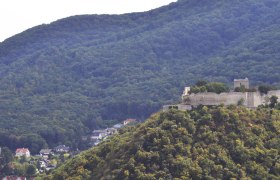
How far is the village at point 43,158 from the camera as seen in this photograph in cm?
9638

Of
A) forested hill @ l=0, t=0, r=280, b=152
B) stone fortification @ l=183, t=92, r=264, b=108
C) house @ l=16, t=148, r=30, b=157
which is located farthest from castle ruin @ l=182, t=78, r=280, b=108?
forested hill @ l=0, t=0, r=280, b=152

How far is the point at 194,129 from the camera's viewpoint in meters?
55.4

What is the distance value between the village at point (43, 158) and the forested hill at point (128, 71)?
300cm

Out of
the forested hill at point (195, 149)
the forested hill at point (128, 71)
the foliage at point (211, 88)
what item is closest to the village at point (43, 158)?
the forested hill at point (128, 71)

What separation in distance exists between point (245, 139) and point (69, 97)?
346ft

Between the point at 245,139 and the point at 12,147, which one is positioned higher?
the point at 245,139

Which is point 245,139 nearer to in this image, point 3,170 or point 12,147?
point 3,170

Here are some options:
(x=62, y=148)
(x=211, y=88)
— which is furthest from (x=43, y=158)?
(x=211, y=88)

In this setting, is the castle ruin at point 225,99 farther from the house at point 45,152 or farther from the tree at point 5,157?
the house at point 45,152

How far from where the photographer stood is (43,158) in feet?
359

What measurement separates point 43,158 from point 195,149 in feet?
189

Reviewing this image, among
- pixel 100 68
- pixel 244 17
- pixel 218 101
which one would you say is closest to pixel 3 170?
pixel 218 101

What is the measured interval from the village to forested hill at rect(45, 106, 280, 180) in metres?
27.5

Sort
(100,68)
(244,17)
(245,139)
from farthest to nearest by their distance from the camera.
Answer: (244,17)
(100,68)
(245,139)
